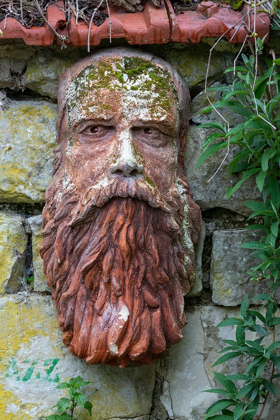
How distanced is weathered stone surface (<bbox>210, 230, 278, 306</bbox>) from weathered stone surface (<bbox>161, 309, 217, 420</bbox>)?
4.6 inches

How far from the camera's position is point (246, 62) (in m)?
1.88

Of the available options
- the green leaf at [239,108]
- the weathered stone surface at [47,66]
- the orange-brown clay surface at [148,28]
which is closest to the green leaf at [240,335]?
the green leaf at [239,108]

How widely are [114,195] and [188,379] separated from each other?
69 cm

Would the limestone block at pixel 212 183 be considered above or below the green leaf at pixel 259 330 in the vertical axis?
above

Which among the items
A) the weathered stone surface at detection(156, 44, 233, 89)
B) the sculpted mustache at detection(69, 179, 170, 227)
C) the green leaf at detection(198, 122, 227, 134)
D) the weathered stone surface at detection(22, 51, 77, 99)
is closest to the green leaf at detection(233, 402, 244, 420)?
the sculpted mustache at detection(69, 179, 170, 227)

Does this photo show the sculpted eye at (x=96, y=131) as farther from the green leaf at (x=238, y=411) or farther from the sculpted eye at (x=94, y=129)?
the green leaf at (x=238, y=411)

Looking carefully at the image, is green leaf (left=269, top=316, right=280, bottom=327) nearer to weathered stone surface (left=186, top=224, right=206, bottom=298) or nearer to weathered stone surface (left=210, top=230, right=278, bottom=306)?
weathered stone surface (left=210, top=230, right=278, bottom=306)

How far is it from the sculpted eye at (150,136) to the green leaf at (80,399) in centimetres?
78

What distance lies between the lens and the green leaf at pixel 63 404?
1.80 m

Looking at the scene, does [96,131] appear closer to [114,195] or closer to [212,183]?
[114,195]

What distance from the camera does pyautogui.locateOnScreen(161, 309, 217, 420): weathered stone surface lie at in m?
1.97

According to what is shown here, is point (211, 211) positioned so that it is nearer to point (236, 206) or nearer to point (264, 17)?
point (236, 206)

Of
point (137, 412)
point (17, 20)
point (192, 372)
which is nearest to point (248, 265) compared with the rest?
point (192, 372)

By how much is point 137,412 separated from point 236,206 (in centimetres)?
74
